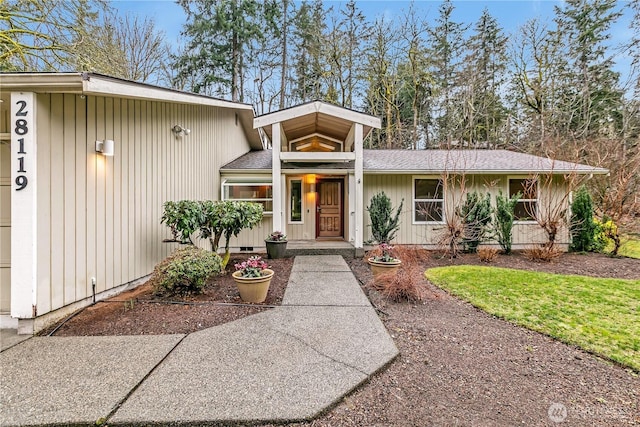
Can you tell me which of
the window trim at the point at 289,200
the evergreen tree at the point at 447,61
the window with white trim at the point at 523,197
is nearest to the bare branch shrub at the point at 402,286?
the window trim at the point at 289,200

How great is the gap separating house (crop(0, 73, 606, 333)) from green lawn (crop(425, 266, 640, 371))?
9.20ft

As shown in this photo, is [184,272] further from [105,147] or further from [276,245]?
[276,245]

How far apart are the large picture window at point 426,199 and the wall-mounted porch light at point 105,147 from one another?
7.83 metres

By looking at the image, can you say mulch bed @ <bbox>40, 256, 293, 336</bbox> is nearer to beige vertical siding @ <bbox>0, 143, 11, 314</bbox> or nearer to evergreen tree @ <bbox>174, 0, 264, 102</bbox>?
beige vertical siding @ <bbox>0, 143, 11, 314</bbox>

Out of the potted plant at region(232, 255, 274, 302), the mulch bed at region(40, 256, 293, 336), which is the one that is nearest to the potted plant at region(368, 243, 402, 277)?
the mulch bed at region(40, 256, 293, 336)

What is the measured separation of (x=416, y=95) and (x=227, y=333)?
1716cm

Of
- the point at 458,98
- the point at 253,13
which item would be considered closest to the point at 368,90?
the point at 458,98

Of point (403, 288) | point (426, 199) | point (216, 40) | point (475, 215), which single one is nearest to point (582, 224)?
point (475, 215)

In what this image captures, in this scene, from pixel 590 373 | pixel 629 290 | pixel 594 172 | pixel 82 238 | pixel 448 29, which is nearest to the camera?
pixel 590 373

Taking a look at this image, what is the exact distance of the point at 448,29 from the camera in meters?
16.4

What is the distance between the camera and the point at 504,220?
8023mm

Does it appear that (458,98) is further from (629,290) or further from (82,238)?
(82,238)

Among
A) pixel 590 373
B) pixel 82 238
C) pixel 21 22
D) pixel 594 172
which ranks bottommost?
pixel 590 373

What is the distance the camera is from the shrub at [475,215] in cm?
797
